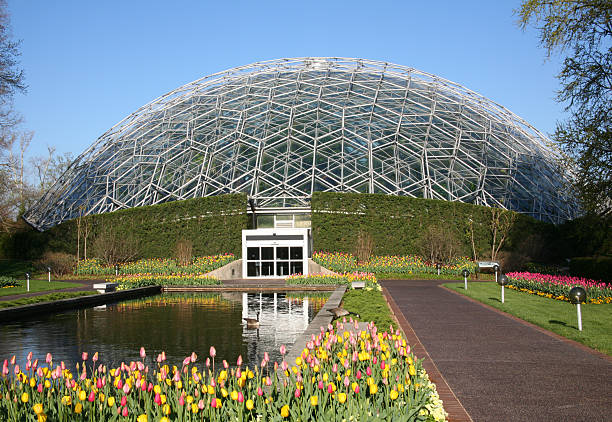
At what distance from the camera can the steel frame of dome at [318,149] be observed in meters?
37.2

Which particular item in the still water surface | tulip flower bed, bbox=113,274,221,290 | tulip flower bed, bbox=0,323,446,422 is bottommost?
the still water surface

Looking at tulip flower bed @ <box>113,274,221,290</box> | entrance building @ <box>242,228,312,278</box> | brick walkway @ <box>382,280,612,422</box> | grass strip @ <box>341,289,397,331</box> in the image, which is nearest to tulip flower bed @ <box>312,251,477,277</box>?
entrance building @ <box>242,228,312,278</box>

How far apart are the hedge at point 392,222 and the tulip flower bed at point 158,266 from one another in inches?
256

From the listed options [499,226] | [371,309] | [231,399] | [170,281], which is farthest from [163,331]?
[499,226]

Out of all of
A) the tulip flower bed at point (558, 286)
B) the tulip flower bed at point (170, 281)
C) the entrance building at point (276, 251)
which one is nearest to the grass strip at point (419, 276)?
the entrance building at point (276, 251)

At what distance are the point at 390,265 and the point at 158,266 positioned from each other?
14.0 metres

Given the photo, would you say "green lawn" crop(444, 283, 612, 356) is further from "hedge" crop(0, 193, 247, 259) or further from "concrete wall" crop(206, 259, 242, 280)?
"hedge" crop(0, 193, 247, 259)

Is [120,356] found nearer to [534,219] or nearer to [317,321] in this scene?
[317,321]

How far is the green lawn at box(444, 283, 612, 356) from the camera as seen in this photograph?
10.4m

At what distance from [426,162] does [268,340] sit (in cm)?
2845

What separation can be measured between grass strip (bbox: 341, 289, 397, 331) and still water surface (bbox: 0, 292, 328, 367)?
1373mm

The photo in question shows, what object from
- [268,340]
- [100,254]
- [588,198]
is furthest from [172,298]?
[588,198]

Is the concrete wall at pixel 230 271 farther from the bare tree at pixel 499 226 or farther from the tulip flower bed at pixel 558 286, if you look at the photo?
the bare tree at pixel 499 226

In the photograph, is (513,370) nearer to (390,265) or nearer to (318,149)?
(390,265)
